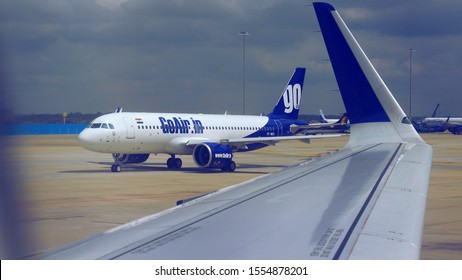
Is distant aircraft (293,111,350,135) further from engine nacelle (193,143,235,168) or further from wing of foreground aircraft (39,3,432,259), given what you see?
wing of foreground aircraft (39,3,432,259)

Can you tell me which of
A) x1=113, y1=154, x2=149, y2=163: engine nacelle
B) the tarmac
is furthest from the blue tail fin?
x1=113, y1=154, x2=149, y2=163: engine nacelle

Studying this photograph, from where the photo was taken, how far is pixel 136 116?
29.8m

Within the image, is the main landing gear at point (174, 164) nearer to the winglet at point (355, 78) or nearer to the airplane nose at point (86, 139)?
the airplane nose at point (86, 139)

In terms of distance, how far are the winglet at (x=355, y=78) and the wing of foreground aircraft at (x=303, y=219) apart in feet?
0.31

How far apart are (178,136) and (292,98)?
31.5 ft

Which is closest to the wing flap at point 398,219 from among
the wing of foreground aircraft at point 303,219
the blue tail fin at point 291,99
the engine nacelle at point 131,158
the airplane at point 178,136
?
the wing of foreground aircraft at point 303,219

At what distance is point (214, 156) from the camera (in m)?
28.9

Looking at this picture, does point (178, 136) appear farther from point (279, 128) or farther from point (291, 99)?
point (291, 99)

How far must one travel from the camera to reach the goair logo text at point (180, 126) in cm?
3055

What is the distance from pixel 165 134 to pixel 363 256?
2790cm

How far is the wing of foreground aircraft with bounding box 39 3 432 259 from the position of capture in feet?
9.21

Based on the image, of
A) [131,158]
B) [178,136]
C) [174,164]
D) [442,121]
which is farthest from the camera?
[442,121]

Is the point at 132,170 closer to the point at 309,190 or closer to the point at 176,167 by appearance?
the point at 176,167

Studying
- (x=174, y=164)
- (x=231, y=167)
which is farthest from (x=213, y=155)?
(x=174, y=164)
